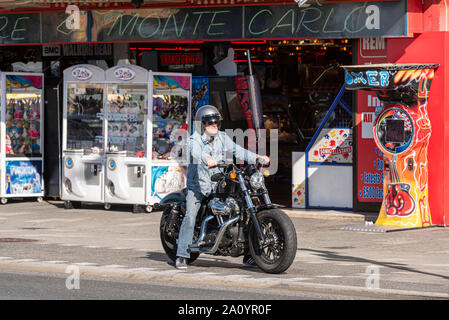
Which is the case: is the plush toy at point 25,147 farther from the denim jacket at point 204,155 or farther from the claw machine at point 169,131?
the denim jacket at point 204,155

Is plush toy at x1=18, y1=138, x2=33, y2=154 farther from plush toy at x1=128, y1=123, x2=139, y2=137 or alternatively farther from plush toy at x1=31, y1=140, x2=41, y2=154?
plush toy at x1=128, y1=123, x2=139, y2=137

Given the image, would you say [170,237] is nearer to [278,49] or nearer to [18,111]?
[18,111]

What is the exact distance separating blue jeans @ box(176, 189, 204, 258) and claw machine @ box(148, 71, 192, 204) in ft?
21.5

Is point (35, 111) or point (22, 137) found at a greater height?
point (35, 111)

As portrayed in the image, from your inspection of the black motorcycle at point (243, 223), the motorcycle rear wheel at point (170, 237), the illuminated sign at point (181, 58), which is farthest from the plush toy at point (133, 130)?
the black motorcycle at point (243, 223)

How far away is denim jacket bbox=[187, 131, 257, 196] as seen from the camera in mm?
11297

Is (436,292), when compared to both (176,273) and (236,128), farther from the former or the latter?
(236,128)

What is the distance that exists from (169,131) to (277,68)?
164 inches

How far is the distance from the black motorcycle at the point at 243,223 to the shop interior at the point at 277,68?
685cm

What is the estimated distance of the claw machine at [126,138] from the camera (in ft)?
58.9

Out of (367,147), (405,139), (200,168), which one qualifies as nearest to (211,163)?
(200,168)

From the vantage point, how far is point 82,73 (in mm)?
18266

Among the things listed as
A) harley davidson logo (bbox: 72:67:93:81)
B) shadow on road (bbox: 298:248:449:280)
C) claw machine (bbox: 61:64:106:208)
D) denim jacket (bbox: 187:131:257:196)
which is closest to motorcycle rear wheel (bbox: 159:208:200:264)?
denim jacket (bbox: 187:131:257:196)
